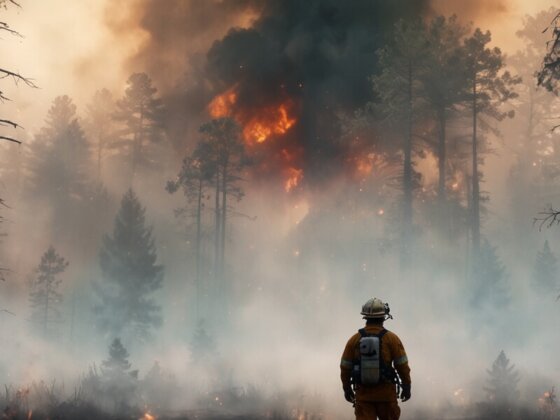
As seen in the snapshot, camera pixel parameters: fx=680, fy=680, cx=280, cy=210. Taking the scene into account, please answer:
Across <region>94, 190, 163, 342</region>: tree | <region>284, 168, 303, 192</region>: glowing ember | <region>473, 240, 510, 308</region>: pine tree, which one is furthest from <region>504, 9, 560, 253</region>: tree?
<region>94, 190, 163, 342</region>: tree

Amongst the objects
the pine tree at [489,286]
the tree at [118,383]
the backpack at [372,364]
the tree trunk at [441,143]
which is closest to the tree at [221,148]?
the tree trunk at [441,143]

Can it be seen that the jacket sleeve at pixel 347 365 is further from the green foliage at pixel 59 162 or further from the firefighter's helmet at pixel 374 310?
the green foliage at pixel 59 162

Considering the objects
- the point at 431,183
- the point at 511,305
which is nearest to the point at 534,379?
the point at 511,305

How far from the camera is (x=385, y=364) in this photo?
809 cm

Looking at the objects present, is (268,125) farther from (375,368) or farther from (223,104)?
(375,368)

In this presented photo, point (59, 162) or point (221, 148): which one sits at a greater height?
point (59, 162)

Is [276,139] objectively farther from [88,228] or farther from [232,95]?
[88,228]

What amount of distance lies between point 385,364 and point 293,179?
4121 centimetres

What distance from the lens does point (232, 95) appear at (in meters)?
54.0

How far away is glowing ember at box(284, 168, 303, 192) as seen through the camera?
4862 centimetres

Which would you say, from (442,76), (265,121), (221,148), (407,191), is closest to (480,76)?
(442,76)

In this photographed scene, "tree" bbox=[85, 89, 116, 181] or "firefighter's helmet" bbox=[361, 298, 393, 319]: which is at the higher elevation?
"tree" bbox=[85, 89, 116, 181]

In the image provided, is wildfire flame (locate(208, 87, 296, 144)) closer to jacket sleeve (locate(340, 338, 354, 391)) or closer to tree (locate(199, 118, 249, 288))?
tree (locate(199, 118, 249, 288))

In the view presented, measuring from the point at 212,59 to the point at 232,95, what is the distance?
18.9 feet
